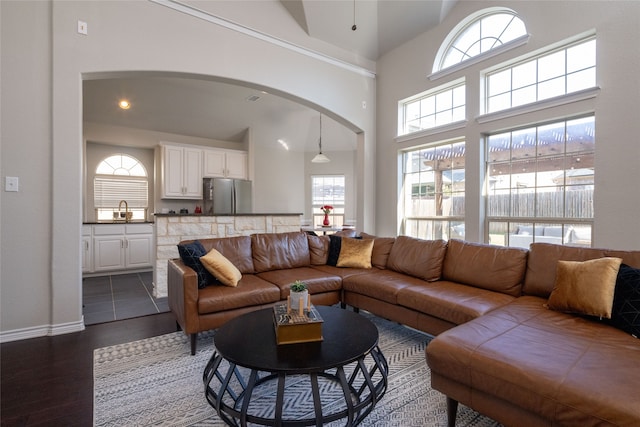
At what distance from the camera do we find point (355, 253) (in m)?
3.72

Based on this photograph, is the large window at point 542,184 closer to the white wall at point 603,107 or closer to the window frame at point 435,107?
the white wall at point 603,107

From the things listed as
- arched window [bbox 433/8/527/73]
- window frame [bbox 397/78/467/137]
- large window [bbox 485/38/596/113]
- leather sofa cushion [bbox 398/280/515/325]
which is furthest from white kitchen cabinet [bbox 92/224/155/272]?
large window [bbox 485/38/596/113]

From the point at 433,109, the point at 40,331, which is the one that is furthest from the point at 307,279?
the point at 433,109

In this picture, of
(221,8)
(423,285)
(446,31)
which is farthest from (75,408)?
(446,31)

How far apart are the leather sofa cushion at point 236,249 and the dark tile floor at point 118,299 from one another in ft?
3.53

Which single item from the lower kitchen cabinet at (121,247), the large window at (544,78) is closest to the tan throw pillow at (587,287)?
the large window at (544,78)

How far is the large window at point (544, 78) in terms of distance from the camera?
3082 millimetres

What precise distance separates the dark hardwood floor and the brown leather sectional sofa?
0.66 m

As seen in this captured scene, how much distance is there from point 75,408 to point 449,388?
2.12m

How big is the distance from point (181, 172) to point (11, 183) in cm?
361

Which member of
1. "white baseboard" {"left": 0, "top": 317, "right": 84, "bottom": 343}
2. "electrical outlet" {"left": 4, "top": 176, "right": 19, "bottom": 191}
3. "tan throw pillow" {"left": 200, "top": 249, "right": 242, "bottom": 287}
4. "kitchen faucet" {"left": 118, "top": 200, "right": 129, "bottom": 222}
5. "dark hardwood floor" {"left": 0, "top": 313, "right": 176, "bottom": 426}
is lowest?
"dark hardwood floor" {"left": 0, "top": 313, "right": 176, "bottom": 426}

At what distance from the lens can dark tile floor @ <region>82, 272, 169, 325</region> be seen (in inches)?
134

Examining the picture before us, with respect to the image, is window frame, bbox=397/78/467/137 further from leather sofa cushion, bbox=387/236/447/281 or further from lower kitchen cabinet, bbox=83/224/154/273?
lower kitchen cabinet, bbox=83/224/154/273

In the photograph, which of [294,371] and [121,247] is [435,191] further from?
[121,247]
